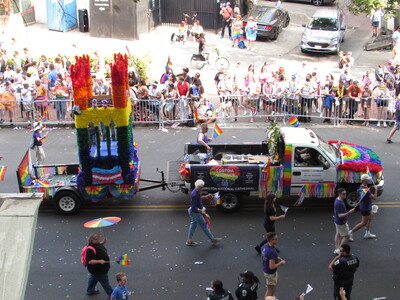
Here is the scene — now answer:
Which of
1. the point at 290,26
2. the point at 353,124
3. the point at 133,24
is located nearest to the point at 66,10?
the point at 133,24

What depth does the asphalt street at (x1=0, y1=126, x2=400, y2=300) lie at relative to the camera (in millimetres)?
10867

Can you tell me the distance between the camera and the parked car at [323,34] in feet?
91.5

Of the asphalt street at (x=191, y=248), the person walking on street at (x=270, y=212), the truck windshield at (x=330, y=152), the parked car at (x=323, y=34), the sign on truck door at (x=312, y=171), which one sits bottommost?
the asphalt street at (x=191, y=248)

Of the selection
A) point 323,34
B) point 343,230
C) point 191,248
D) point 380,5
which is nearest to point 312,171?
point 343,230

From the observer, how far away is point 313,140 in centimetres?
1373

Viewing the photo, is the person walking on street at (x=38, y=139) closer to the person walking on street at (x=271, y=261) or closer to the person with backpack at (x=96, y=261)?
the person with backpack at (x=96, y=261)

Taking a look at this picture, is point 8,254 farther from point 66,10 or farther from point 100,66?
point 66,10

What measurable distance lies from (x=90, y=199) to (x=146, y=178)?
242 centimetres

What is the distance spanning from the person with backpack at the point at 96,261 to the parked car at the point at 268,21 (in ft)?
72.5

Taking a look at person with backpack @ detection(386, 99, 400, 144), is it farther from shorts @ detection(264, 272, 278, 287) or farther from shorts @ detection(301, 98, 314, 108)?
shorts @ detection(264, 272, 278, 287)

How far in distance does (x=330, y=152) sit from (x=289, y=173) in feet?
3.82

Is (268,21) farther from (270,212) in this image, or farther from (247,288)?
(247,288)

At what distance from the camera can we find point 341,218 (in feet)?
37.6

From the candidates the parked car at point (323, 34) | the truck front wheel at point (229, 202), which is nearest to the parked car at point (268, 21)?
the parked car at point (323, 34)
